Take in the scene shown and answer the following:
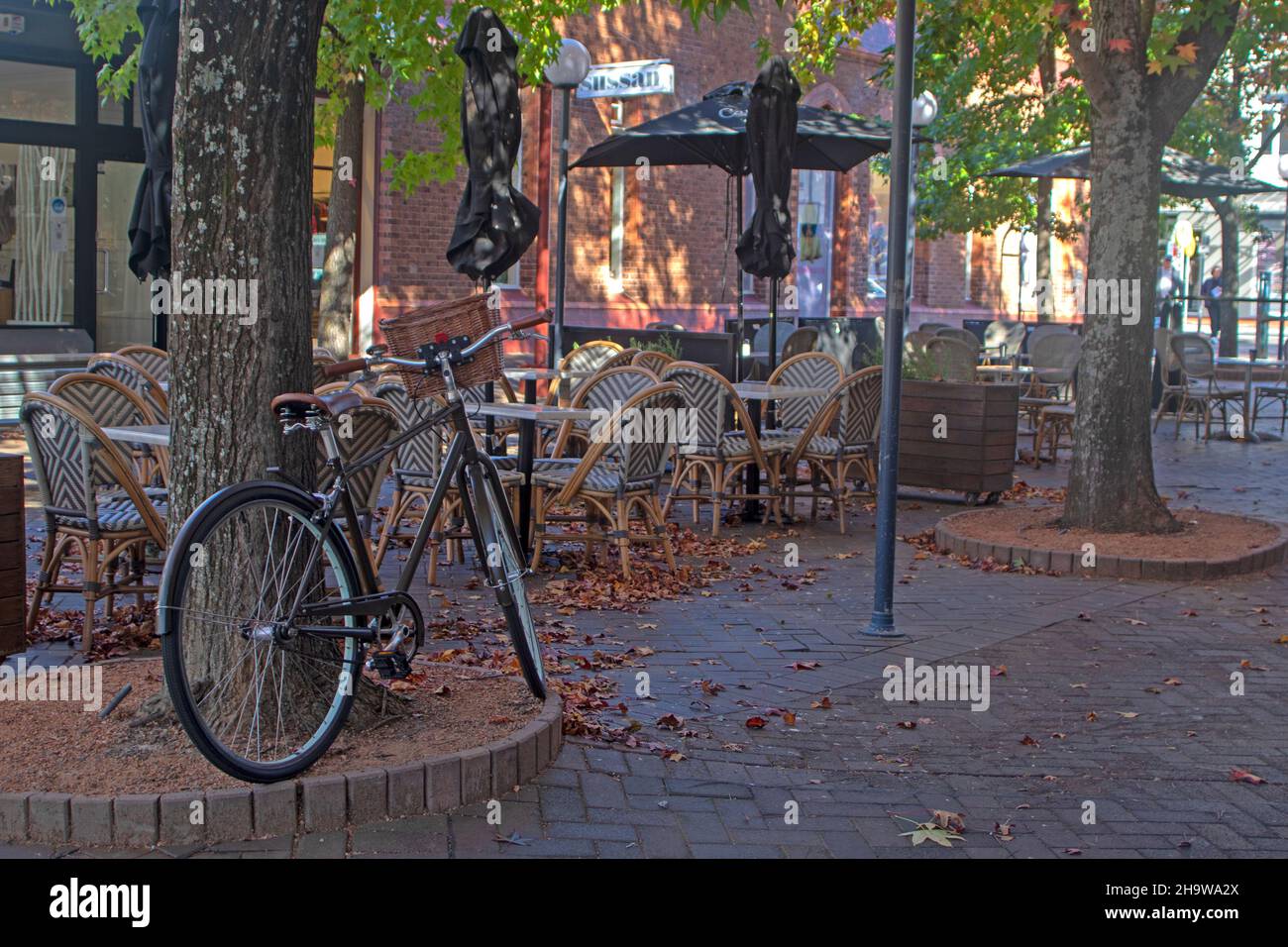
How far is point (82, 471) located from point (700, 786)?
291 cm

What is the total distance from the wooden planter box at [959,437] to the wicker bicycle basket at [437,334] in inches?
248

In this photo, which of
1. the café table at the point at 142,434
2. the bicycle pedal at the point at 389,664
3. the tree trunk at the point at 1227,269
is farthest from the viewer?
the tree trunk at the point at 1227,269

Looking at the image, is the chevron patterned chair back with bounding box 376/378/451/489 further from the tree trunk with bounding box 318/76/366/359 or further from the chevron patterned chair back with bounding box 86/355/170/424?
the tree trunk with bounding box 318/76/366/359

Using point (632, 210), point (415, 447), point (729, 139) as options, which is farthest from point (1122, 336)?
point (632, 210)

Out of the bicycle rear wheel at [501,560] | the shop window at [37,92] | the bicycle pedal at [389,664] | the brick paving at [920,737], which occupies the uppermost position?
the shop window at [37,92]

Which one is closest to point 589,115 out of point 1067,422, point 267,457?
point 1067,422

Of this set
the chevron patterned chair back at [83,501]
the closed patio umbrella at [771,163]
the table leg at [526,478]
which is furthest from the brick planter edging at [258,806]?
the closed patio umbrella at [771,163]

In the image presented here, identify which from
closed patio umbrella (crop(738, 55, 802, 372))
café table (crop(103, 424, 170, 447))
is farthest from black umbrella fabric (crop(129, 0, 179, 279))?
closed patio umbrella (crop(738, 55, 802, 372))

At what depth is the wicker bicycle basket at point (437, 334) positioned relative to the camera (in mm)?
4973

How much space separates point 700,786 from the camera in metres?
4.71
